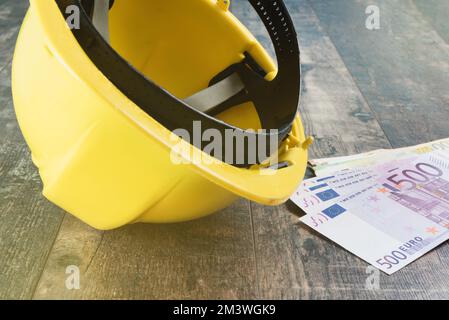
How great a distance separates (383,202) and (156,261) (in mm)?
342

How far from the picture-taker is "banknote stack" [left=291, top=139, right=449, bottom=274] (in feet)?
2.30

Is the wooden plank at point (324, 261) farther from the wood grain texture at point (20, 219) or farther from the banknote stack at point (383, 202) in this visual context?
the wood grain texture at point (20, 219)

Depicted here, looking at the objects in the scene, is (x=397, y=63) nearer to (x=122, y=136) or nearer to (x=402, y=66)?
(x=402, y=66)

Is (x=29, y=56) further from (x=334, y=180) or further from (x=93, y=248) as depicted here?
(x=334, y=180)

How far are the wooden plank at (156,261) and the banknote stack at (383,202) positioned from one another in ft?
0.41

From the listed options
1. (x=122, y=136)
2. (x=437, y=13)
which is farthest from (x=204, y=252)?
(x=437, y=13)

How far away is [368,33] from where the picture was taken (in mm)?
1397

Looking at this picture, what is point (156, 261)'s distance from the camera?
0.64 metres

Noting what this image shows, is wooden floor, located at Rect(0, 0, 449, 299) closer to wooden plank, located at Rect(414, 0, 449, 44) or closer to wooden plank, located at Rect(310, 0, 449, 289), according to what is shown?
wooden plank, located at Rect(310, 0, 449, 289)

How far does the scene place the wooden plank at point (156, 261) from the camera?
60cm

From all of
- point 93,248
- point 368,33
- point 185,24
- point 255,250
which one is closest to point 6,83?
point 185,24

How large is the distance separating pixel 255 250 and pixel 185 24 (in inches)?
15.0

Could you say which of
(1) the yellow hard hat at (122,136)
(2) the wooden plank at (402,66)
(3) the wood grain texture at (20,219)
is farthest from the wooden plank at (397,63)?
(3) the wood grain texture at (20,219)

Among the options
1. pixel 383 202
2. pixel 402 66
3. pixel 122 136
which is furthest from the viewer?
pixel 402 66
